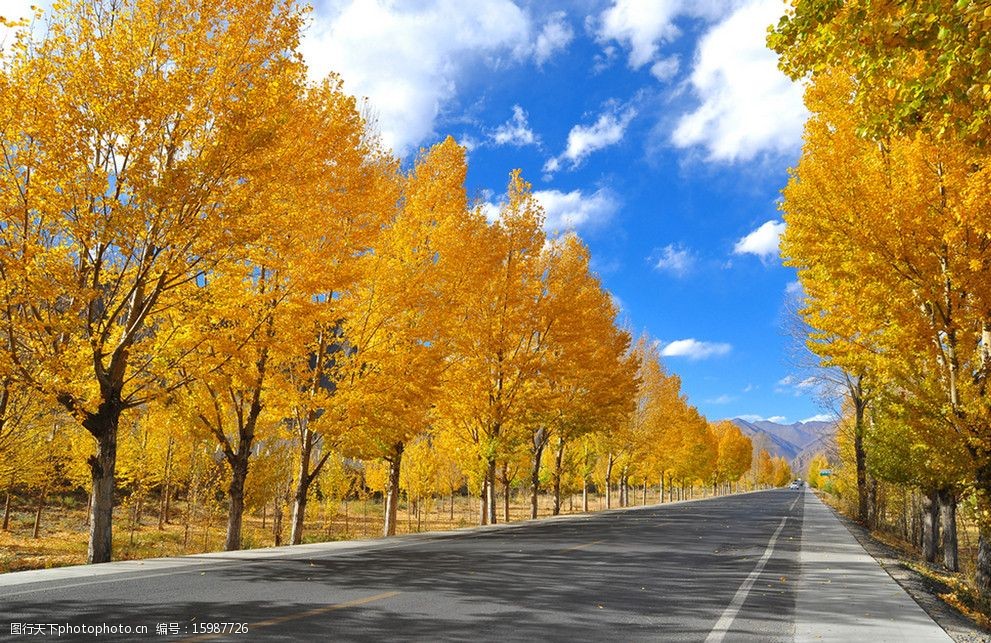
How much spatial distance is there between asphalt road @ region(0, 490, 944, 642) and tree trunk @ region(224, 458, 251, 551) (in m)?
2.89

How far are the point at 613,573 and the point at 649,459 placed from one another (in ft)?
132

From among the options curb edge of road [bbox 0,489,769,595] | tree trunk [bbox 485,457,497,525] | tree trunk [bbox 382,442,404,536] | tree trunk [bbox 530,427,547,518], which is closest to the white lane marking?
curb edge of road [bbox 0,489,769,595]

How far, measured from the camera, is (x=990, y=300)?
10.0 m

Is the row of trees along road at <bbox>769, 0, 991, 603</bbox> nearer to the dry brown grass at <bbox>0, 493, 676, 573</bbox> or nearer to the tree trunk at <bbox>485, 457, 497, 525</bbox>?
the tree trunk at <bbox>485, 457, 497, 525</bbox>

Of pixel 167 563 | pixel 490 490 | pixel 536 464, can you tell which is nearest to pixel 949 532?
pixel 490 490

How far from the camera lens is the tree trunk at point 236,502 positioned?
13961mm

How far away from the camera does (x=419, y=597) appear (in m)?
7.04

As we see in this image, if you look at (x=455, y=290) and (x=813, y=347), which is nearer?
(x=813, y=347)

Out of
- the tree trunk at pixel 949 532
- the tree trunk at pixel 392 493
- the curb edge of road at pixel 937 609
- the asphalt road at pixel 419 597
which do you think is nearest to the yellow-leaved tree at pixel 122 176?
the asphalt road at pixel 419 597

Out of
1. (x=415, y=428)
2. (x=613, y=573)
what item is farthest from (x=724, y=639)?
(x=415, y=428)

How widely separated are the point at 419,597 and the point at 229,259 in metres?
6.97

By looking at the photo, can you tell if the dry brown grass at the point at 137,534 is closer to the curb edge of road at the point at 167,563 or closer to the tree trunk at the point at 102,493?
the tree trunk at the point at 102,493

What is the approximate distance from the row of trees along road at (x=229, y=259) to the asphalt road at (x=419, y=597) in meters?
3.34

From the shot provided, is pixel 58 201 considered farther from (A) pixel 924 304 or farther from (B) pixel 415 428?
(A) pixel 924 304
